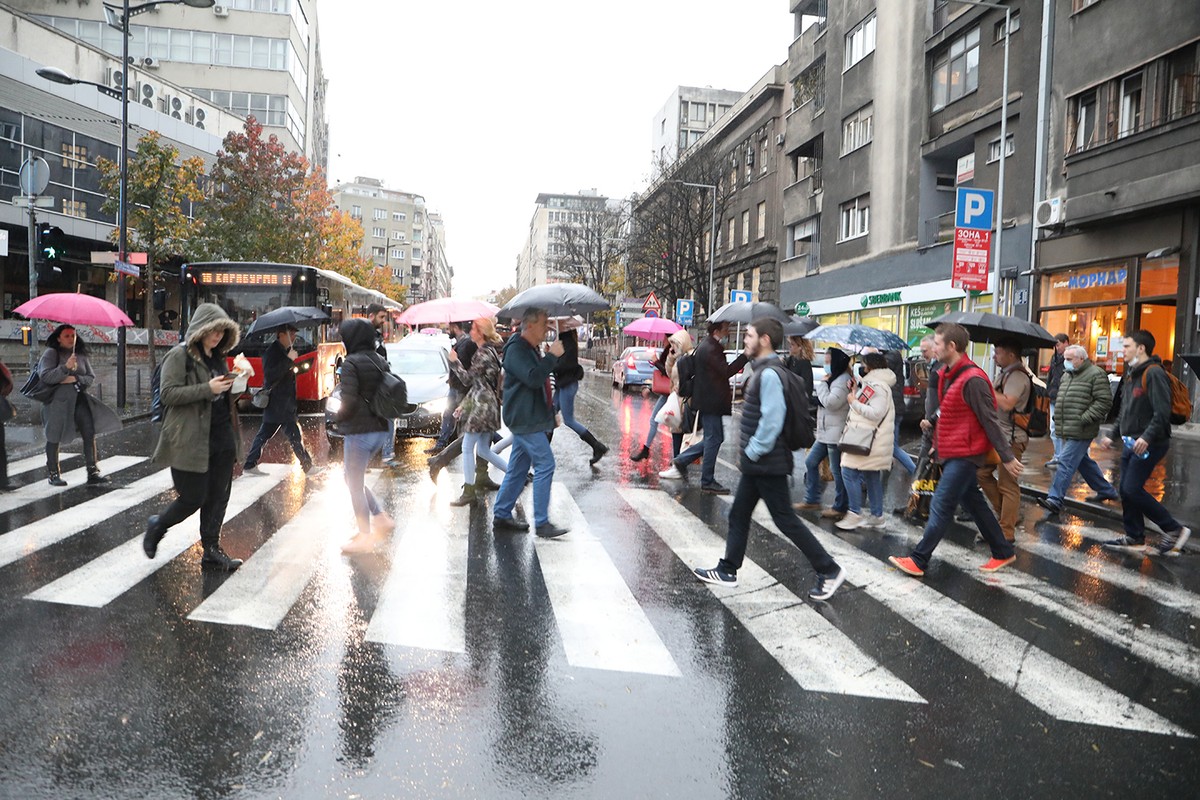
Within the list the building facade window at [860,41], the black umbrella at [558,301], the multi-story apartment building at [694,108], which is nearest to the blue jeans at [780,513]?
the black umbrella at [558,301]

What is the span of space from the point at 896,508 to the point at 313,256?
3115cm

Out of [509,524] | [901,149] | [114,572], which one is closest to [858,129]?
[901,149]

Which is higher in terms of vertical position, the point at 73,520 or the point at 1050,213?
the point at 1050,213

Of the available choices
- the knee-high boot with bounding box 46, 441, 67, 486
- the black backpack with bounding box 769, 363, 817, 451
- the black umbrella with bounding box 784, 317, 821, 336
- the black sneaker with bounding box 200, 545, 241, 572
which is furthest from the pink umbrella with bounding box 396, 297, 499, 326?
the black backpack with bounding box 769, 363, 817, 451

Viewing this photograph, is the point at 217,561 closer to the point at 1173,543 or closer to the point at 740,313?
the point at 740,313

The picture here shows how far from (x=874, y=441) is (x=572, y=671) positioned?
15.0ft

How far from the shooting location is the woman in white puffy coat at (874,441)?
26.8 feet

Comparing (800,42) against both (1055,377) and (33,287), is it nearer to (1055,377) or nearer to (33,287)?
A: (1055,377)

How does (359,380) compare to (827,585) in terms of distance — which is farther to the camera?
(359,380)

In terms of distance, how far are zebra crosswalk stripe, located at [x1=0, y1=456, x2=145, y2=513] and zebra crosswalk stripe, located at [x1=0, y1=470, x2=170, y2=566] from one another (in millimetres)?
520

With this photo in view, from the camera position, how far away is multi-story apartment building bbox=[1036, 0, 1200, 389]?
16.9 meters

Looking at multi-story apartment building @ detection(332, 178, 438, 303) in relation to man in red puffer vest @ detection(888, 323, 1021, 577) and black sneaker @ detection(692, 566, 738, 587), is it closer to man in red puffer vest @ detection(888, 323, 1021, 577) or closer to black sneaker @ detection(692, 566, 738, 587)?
man in red puffer vest @ detection(888, 323, 1021, 577)

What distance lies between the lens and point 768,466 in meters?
5.92

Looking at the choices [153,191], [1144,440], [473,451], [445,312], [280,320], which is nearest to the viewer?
[1144,440]
